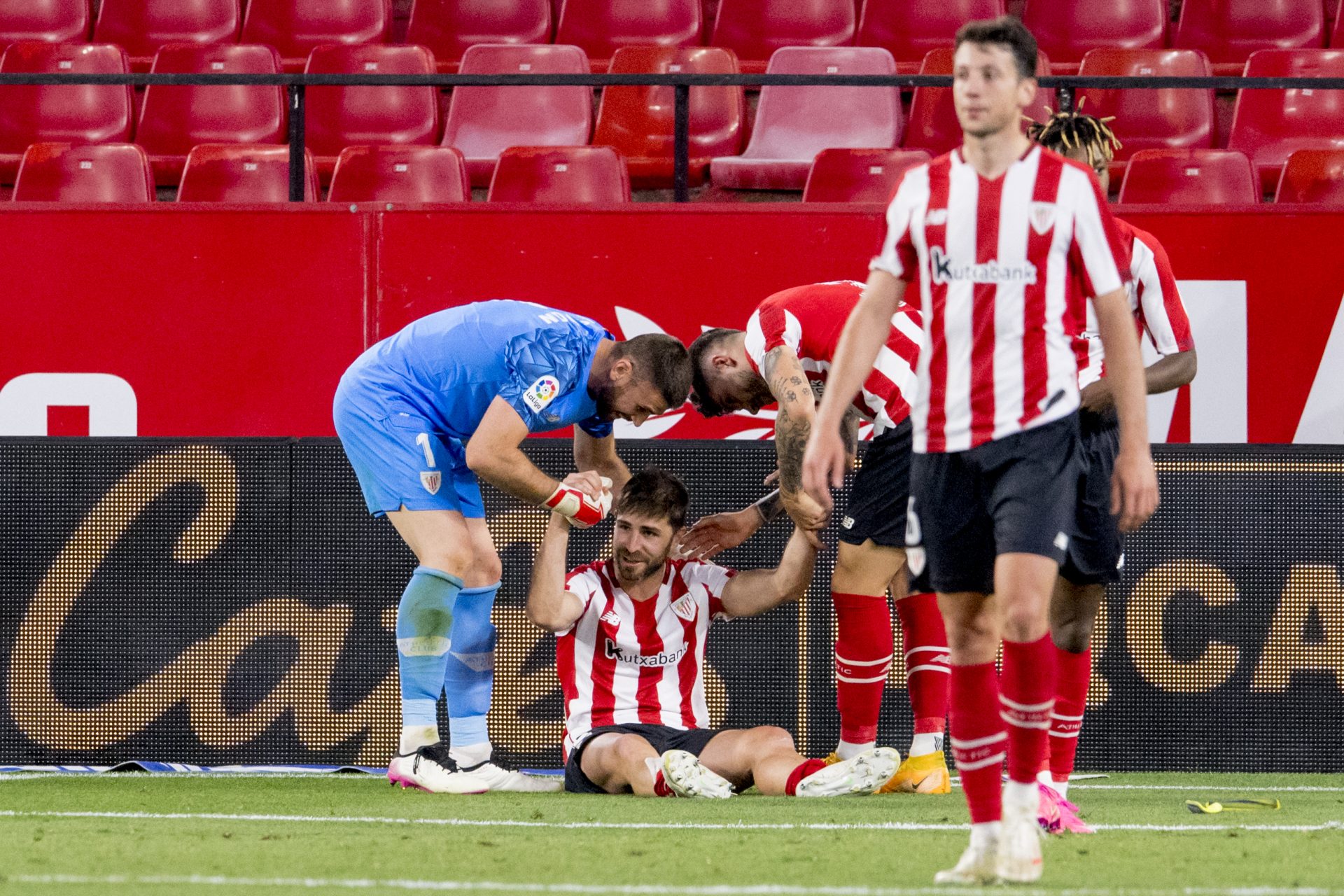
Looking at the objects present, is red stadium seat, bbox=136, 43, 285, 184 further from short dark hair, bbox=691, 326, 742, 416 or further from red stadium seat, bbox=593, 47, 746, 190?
short dark hair, bbox=691, 326, 742, 416

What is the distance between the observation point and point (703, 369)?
5.32 m

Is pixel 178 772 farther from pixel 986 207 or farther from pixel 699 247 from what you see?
pixel 986 207

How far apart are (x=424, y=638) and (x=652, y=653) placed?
2.30ft

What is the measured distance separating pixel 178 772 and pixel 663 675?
1.82 m

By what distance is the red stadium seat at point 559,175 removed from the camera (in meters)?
8.16

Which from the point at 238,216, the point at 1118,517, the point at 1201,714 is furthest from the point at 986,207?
the point at 238,216

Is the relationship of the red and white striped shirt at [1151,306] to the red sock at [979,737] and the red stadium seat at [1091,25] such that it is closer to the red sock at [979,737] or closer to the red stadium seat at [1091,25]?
the red sock at [979,737]

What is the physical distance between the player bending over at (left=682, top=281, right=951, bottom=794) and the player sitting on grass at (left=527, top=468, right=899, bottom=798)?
0.19m

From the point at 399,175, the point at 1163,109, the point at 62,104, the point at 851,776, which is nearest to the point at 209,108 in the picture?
the point at 62,104

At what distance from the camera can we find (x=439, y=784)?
536 centimetres

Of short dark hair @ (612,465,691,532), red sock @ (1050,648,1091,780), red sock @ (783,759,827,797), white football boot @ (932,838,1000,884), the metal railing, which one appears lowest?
red sock @ (783,759,827,797)

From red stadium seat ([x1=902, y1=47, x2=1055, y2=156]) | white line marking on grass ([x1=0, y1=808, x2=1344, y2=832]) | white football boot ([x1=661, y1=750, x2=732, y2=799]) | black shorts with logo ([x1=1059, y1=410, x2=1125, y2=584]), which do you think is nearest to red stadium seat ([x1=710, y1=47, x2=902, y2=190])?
red stadium seat ([x1=902, y1=47, x2=1055, y2=156])

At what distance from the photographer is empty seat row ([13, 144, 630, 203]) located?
8188 millimetres

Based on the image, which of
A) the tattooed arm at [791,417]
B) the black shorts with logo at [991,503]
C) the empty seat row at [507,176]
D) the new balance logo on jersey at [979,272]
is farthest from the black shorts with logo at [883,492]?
the empty seat row at [507,176]
